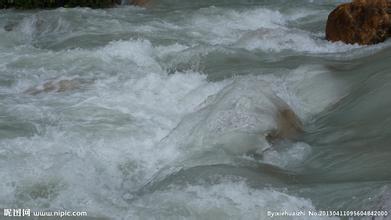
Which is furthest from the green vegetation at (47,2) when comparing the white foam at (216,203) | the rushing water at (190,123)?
the white foam at (216,203)

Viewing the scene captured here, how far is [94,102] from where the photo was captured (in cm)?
784

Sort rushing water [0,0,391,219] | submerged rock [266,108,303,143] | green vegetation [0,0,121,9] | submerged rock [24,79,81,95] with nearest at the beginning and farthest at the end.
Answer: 1. rushing water [0,0,391,219]
2. submerged rock [266,108,303,143]
3. submerged rock [24,79,81,95]
4. green vegetation [0,0,121,9]

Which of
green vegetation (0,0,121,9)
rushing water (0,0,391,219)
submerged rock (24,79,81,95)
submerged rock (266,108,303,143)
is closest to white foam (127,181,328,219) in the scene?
rushing water (0,0,391,219)

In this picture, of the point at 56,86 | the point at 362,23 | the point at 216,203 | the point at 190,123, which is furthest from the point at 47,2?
the point at 216,203

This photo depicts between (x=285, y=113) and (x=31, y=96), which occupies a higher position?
(x=285, y=113)

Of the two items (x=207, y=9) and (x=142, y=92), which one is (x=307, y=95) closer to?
(x=142, y=92)

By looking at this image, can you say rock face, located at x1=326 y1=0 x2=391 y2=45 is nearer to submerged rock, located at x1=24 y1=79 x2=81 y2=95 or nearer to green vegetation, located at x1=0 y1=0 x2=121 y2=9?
submerged rock, located at x1=24 y1=79 x2=81 y2=95

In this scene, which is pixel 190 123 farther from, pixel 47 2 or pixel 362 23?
pixel 47 2

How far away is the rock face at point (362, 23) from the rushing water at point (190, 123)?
231 millimetres

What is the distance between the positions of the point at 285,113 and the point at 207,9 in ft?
24.3

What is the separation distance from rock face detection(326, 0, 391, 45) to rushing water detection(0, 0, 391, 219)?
0.23 meters

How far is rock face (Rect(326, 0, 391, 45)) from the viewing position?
9.74 metres

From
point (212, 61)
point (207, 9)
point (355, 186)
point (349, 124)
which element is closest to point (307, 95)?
point (349, 124)

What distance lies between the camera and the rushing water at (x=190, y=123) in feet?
16.5
